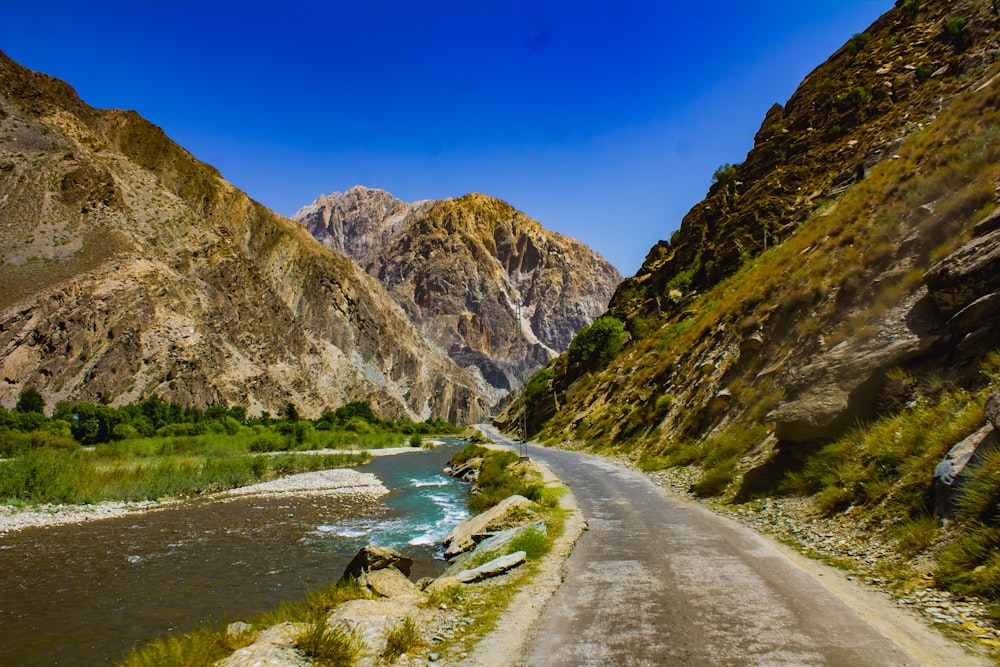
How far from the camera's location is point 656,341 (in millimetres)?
40406

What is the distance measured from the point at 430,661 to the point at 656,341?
37567 mm

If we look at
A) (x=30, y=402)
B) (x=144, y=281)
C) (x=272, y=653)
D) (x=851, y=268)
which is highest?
(x=144, y=281)

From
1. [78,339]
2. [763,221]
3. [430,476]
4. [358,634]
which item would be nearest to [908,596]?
[358,634]

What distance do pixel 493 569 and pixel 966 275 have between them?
1034cm

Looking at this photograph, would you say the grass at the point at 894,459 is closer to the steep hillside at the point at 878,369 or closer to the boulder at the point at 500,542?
the steep hillside at the point at 878,369

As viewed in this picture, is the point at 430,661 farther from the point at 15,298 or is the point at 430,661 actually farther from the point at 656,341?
the point at 15,298

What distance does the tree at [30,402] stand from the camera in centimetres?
6197

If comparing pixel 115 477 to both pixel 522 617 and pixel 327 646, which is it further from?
pixel 522 617

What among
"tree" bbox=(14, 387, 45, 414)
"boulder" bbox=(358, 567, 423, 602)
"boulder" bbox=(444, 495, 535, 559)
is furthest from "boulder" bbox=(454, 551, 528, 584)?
"tree" bbox=(14, 387, 45, 414)

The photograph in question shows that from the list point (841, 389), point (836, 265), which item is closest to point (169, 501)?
point (841, 389)

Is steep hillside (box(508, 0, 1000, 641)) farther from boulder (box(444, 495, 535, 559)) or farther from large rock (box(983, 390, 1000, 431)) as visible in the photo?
boulder (box(444, 495, 535, 559))

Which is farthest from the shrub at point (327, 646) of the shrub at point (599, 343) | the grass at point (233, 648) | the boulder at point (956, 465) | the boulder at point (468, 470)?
the shrub at point (599, 343)

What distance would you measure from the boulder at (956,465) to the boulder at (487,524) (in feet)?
29.7

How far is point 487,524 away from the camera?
14.1m
